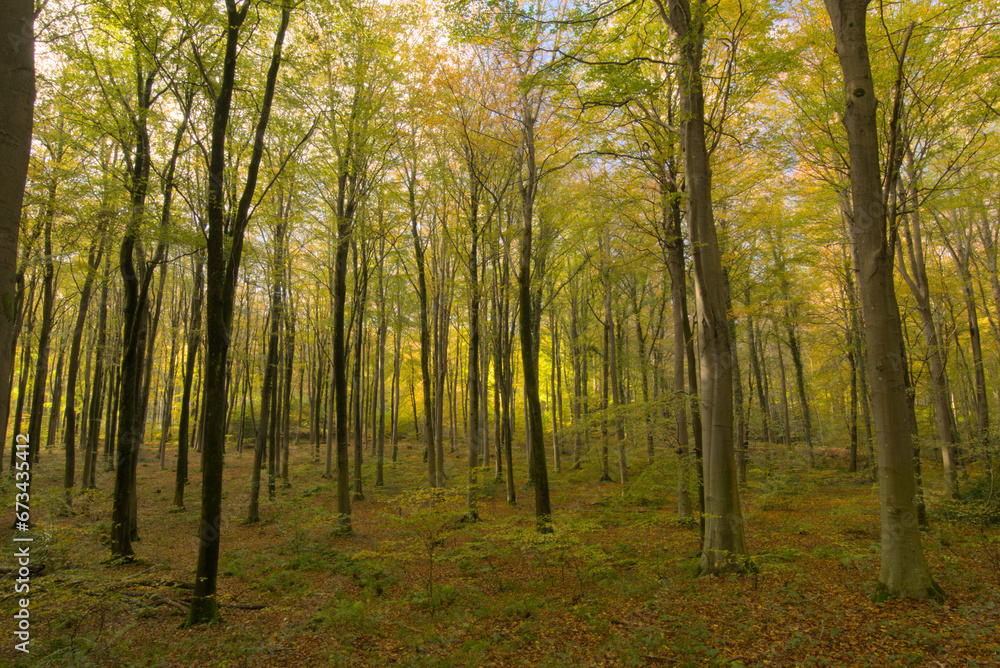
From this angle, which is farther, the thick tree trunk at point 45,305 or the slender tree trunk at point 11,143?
the thick tree trunk at point 45,305

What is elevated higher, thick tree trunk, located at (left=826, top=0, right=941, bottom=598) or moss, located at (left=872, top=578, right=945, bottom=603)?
thick tree trunk, located at (left=826, top=0, right=941, bottom=598)

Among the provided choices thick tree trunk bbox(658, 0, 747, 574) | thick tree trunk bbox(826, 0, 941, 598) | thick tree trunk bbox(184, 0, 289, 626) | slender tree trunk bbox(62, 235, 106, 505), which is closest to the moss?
thick tree trunk bbox(826, 0, 941, 598)

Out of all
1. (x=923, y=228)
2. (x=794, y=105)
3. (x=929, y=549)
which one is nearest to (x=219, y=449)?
(x=929, y=549)

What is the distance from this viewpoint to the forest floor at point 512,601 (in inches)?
160

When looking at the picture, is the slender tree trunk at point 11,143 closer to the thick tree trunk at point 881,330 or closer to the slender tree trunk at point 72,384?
the thick tree trunk at point 881,330

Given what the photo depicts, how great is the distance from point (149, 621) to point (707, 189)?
9.15 metres

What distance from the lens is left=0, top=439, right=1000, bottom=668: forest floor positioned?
4070 mm

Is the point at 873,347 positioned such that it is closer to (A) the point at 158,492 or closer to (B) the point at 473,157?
(B) the point at 473,157

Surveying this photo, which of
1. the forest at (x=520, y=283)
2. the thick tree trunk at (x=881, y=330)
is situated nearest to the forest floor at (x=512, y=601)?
the forest at (x=520, y=283)

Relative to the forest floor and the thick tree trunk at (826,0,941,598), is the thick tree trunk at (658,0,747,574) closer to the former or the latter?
the forest floor

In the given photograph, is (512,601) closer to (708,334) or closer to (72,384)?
(708,334)

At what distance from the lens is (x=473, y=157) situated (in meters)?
11.5

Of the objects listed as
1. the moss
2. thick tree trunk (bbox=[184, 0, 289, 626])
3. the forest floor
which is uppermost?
thick tree trunk (bbox=[184, 0, 289, 626])

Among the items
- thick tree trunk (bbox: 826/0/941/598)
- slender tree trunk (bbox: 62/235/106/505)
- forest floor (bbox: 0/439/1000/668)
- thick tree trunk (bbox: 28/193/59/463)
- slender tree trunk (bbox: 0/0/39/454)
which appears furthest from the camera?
slender tree trunk (bbox: 62/235/106/505)
